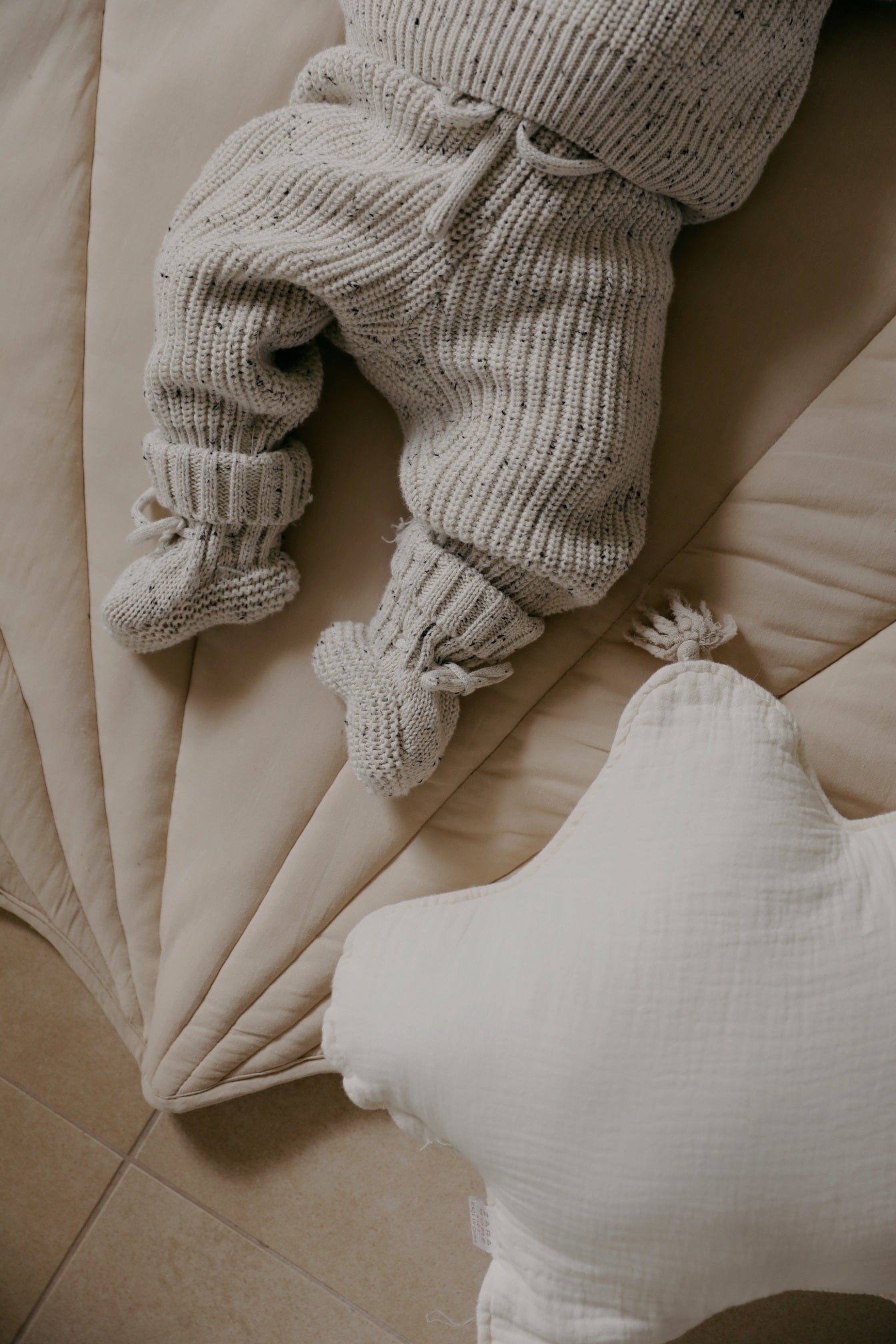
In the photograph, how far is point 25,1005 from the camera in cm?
95

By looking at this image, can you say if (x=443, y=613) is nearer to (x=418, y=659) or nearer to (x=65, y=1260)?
(x=418, y=659)

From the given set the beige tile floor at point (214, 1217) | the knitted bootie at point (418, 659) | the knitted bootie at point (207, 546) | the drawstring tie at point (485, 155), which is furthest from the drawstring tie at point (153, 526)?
the beige tile floor at point (214, 1217)

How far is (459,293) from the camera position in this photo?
66cm

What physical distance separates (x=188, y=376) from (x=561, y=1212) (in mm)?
667

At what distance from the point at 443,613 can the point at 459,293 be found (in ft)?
0.79

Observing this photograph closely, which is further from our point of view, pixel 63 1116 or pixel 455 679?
pixel 63 1116

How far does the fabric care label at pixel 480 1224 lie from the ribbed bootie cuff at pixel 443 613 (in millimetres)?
529

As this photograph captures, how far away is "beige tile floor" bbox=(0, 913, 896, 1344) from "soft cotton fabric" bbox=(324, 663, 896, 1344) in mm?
246

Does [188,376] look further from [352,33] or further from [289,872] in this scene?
[289,872]

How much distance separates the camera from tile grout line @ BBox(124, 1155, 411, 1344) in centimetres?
87

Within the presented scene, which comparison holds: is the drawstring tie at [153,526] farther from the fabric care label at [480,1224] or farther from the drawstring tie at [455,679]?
the fabric care label at [480,1224]

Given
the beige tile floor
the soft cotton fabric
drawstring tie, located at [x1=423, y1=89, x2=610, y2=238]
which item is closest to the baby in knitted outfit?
drawstring tie, located at [x1=423, y1=89, x2=610, y2=238]

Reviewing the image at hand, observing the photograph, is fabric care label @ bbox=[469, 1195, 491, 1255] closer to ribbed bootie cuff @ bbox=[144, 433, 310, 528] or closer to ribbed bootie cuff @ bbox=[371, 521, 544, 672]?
ribbed bootie cuff @ bbox=[371, 521, 544, 672]

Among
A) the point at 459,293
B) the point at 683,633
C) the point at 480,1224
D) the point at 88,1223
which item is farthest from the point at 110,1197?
the point at 459,293
